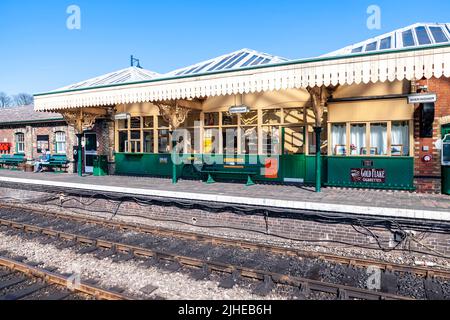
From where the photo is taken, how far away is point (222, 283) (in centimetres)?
524

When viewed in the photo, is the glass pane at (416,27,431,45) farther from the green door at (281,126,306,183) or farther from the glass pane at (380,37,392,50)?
the green door at (281,126,306,183)

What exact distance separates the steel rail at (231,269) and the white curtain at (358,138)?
6.53m

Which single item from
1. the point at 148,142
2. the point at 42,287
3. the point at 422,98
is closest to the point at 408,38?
the point at 422,98

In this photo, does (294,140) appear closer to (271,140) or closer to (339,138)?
(271,140)

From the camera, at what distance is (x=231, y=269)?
5625 mm

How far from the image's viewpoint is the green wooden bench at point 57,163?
18436 mm

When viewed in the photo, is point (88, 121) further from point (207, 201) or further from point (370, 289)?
point (370, 289)

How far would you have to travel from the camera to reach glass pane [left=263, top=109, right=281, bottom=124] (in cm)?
1202

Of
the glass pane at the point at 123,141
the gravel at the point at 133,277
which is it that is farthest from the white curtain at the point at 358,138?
the glass pane at the point at 123,141

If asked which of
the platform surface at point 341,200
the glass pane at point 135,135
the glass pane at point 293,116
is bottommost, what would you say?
the platform surface at point 341,200

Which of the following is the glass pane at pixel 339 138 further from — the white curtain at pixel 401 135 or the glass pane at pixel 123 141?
the glass pane at pixel 123 141

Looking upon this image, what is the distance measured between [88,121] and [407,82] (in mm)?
13485

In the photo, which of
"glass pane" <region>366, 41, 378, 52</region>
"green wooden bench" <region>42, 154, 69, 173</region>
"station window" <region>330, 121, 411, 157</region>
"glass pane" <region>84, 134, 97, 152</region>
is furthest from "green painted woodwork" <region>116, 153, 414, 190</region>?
"green wooden bench" <region>42, 154, 69, 173</region>

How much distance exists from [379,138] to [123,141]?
11.8 metres
